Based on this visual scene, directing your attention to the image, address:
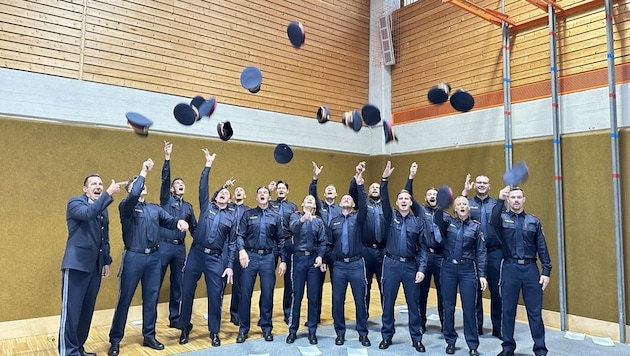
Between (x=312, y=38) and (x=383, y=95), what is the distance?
207 centimetres

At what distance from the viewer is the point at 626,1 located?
21.7 ft

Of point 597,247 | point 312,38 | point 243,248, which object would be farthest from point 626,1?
point 243,248

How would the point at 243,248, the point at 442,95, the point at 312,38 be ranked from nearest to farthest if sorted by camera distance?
the point at 243,248 → the point at 442,95 → the point at 312,38

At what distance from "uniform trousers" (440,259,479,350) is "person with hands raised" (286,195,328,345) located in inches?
62.8

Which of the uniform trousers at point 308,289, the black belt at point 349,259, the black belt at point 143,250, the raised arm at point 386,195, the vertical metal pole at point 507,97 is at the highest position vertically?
the vertical metal pole at point 507,97

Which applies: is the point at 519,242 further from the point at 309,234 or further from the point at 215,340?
the point at 215,340

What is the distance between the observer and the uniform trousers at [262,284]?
19.3 feet

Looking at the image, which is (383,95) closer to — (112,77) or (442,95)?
(442,95)

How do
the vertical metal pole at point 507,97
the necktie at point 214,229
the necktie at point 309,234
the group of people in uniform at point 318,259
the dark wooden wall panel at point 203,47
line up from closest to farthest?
1. the group of people in uniform at point 318,259
2. the necktie at point 214,229
3. the necktie at point 309,234
4. the dark wooden wall panel at point 203,47
5. the vertical metal pole at point 507,97

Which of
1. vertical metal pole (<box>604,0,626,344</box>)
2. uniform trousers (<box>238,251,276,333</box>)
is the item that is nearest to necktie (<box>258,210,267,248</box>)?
uniform trousers (<box>238,251,276,333</box>)

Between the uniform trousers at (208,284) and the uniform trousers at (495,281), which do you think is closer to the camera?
the uniform trousers at (208,284)

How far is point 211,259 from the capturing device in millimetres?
5828

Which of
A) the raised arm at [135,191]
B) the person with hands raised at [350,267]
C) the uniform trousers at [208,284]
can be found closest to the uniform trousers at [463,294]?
the person with hands raised at [350,267]

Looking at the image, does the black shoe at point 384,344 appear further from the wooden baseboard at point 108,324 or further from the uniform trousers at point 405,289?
the wooden baseboard at point 108,324
